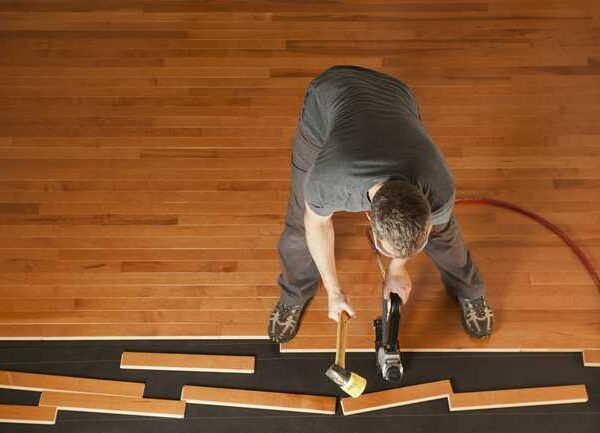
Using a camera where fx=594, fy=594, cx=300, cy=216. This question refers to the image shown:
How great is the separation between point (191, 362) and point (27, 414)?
0.59m

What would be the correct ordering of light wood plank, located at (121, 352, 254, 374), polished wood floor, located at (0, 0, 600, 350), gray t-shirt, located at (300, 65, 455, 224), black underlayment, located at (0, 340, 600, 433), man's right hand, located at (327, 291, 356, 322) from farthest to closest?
polished wood floor, located at (0, 0, 600, 350) → light wood plank, located at (121, 352, 254, 374) → black underlayment, located at (0, 340, 600, 433) → man's right hand, located at (327, 291, 356, 322) → gray t-shirt, located at (300, 65, 455, 224)

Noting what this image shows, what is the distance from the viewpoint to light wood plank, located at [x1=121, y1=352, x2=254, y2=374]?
2.15m

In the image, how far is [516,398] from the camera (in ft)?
6.79

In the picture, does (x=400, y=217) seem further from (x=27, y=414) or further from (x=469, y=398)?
(x=27, y=414)

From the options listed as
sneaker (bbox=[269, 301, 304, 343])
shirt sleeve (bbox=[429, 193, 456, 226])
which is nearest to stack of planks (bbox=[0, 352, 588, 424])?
sneaker (bbox=[269, 301, 304, 343])

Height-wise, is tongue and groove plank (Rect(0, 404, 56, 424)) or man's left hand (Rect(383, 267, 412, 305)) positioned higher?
man's left hand (Rect(383, 267, 412, 305))

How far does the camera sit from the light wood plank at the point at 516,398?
206cm

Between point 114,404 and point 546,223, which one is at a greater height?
point 546,223

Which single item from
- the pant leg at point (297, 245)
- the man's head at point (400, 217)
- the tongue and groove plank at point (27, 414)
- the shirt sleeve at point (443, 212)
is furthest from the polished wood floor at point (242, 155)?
the man's head at point (400, 217)

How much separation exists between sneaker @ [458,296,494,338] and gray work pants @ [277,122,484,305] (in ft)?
0.10

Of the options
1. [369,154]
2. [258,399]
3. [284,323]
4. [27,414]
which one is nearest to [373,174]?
[369,154]

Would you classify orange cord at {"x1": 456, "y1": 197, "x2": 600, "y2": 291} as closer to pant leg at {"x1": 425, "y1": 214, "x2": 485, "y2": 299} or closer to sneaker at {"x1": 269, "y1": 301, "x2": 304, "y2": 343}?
pant leg at {"x1": 425, "y1": 214, "x2": 485, "y2": 299}

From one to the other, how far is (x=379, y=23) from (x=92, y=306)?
71.9 inches

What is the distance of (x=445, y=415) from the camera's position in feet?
6.75
